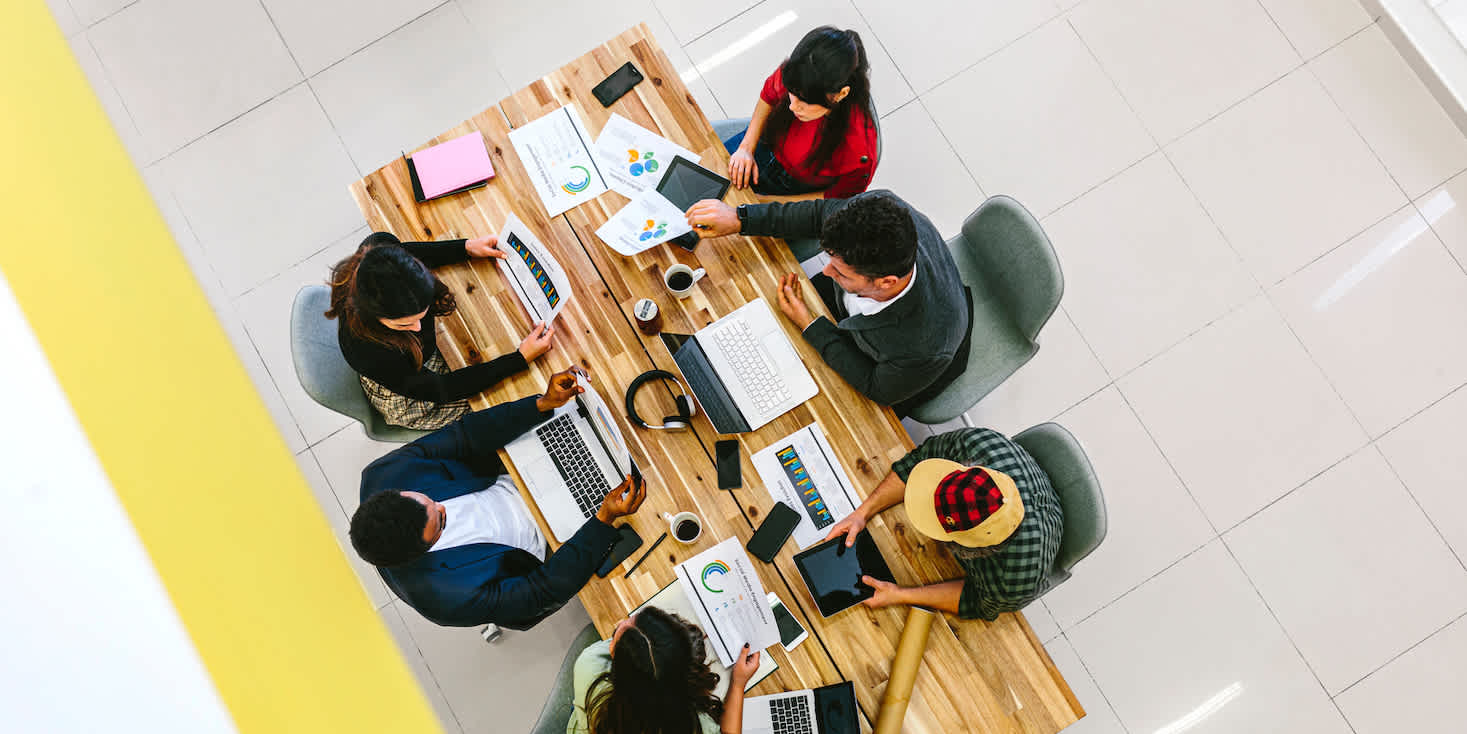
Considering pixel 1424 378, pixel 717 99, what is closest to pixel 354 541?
pixel 717 99

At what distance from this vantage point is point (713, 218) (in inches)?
95.8

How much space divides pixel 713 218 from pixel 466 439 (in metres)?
0.97

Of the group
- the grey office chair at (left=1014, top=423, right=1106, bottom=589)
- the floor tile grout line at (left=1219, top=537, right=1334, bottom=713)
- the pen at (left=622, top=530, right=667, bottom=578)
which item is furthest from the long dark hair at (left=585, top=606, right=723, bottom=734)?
the floor tile grout line at (left=1219, top=537, right=1334, bottom=713)

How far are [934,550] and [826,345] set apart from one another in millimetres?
645

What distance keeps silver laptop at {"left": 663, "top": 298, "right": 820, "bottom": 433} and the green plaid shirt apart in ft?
1.24

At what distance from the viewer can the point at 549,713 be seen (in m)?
2.54

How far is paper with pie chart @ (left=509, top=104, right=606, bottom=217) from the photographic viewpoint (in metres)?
2.56

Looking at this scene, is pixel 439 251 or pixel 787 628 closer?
pixel 787 628

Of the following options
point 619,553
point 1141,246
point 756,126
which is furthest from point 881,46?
point 619,553

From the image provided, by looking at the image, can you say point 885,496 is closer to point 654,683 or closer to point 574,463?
point 654,683

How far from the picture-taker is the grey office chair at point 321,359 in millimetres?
2486

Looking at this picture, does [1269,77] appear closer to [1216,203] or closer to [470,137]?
[1216,203]

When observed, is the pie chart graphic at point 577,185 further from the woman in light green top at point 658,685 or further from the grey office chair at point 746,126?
the woman in light green top at point 658,685

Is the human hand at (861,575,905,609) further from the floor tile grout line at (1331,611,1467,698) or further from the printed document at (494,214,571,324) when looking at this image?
the floor tile grout line at (1331,611,1467,698)
